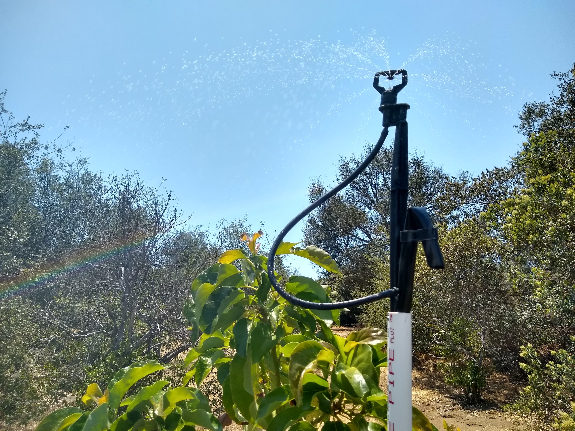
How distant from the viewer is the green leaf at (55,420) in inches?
40.4

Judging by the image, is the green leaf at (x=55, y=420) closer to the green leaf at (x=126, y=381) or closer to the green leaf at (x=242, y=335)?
the green leaf at (x=126, y=381)

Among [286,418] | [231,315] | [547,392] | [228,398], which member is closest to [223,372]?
[228,398]

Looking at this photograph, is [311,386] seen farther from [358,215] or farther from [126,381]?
[358,215]

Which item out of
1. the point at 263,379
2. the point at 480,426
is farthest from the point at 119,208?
the point at 480,426

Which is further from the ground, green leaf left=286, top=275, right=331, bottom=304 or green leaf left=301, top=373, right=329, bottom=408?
green leaf left=286, top=275, right=331, bottom=304

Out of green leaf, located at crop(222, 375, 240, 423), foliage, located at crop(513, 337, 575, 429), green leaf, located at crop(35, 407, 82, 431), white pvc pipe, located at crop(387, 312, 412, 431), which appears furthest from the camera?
foliage, located at crop(513, 337, 575, 429)

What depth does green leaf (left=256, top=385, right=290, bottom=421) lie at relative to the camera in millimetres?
944

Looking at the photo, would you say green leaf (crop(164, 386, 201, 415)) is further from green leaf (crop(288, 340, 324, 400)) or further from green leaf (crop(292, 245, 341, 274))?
green leaf (crop(292, 245, 341, 274))

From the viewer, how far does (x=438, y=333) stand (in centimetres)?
996

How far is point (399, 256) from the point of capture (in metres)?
0.92

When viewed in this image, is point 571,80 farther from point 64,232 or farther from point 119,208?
point 64,232

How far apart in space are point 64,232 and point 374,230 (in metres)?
11.5

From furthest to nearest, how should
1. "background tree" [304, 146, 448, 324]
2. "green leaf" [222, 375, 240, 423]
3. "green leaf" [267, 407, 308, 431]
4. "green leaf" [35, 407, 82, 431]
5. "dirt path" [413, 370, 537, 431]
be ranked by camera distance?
"background tree" [304, 146, 448, 324], "dirt path" [413, 370, 537, 431], "green leaf" [222, 375, 240, 423], "green leaf" [35, 407, 82, 431], "green leaf" [267, 407, 308, 431]

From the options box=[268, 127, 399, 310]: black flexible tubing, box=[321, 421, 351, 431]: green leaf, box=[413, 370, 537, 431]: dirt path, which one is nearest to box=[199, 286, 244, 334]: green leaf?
box=[268, 127, 399, 310]: black flexible tubing
